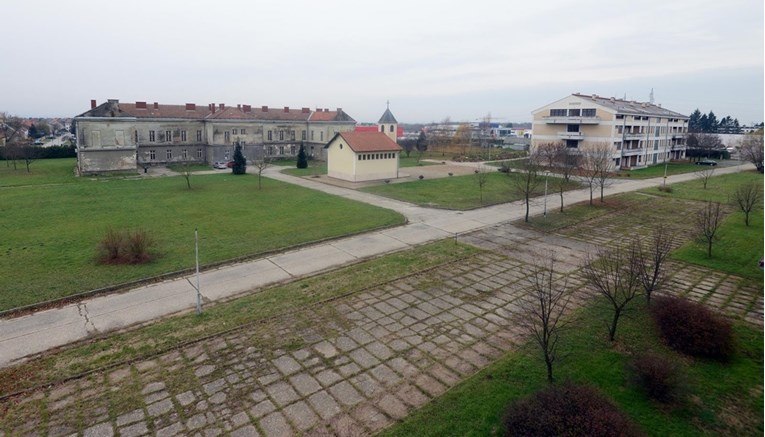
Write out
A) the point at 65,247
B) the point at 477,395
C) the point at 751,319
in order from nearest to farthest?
the point at 477,395 → the point at 751,319 → the point at 65,247

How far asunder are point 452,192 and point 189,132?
3645 cm

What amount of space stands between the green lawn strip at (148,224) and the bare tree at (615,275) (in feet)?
35.9

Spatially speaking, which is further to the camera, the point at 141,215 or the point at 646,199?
the point at 646,199

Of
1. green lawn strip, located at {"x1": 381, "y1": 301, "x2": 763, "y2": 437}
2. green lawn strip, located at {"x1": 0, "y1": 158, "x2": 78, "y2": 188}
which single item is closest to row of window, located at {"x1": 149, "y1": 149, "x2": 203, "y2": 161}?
green lawn strip, located at {"x1": 0, "y1": 158, "x2": 78, "y2": 188}

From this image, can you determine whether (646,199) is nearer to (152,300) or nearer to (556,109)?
(556,109)

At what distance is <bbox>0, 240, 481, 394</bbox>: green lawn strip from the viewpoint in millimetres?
10477

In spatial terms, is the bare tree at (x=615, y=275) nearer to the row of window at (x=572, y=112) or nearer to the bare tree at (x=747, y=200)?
the bare tree at (x=747, y=200)

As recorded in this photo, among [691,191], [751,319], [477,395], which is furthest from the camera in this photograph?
[691,191]

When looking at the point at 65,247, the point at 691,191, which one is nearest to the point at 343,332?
the point at 65,247

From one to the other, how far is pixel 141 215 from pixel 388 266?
1715cm

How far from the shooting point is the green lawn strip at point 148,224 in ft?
53.8

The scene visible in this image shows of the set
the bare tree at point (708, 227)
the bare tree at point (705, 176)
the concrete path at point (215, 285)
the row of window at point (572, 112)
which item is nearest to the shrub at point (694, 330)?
the bare tree at point (708, 227)

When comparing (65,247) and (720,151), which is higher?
(720,151)

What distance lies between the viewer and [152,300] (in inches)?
568
